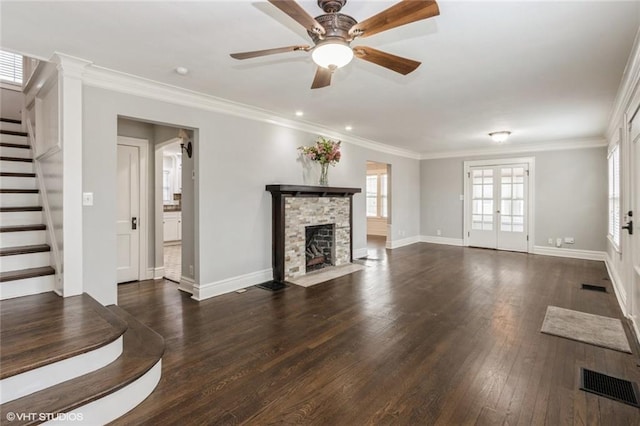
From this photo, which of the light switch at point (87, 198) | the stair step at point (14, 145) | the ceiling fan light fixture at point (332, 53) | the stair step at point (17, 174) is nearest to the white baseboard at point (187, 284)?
the light switch at point (87, 198)

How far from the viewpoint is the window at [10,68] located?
15.9 feet

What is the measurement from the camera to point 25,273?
10.0ft

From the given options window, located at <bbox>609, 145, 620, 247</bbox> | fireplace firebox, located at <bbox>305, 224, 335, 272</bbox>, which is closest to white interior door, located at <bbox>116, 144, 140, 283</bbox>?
fireplace firebox, located at <bbox>305, 224, 335, 272</bbox>

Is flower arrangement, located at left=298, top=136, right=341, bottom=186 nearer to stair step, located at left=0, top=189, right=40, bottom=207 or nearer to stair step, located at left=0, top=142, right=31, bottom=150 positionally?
stair step, located at left=0, top=189, right=40, bottom=207

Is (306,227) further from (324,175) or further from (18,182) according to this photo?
(18,182)

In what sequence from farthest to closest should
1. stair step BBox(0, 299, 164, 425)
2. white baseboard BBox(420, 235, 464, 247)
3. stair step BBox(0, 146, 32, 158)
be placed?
white baseboard BBox(420, 235, 464, 247)
stair step BBox(0, 146, 32, 158)
stair step BBox(0, 299, 164, 425)

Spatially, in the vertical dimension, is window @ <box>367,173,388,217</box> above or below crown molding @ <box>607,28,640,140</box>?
below

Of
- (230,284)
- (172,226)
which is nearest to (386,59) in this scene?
(230,284)

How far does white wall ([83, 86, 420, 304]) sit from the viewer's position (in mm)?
3215

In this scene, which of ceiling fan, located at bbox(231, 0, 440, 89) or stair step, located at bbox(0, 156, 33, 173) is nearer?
ceiling fan, located at bbox(231, 0, 440, 89)

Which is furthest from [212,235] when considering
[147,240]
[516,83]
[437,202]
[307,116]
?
[437,202]

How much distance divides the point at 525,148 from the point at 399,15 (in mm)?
7032

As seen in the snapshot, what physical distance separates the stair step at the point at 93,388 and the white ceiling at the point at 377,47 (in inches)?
90.4

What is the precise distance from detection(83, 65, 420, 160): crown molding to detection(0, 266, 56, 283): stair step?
6.26 ft
